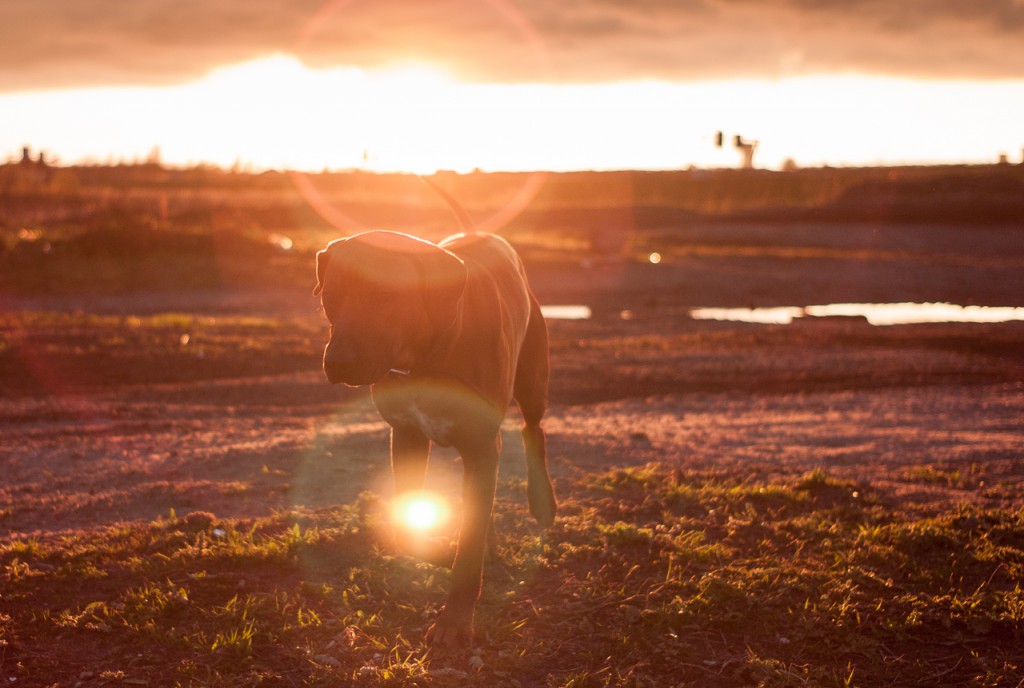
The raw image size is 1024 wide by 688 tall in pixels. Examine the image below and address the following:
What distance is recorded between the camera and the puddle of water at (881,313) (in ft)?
59.3

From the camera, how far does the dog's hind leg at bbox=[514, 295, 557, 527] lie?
19.2 ft

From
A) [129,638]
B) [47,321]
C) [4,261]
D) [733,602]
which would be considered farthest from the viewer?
[4,261]

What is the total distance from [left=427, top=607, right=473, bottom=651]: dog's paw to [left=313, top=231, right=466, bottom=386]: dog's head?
1.25 metres

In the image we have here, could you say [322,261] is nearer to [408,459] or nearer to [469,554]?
[408,459]

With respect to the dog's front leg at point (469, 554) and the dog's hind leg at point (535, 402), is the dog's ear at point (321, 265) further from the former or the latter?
the dog's hind leg at point (535, 402)

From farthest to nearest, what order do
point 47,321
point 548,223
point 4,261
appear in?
point 548,223, point 4,261, point 47,321

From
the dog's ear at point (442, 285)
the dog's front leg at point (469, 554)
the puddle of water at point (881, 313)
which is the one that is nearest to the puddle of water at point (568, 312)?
the puddle of water at point (881, 313)

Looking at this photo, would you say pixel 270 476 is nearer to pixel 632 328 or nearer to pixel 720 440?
pixel 720 440

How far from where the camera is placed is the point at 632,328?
1691cm

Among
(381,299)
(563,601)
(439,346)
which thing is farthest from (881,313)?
(381,299)

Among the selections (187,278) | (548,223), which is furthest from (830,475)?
(548,223)

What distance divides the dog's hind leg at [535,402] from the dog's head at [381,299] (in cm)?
173

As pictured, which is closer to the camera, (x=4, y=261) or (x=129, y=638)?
(x=129, y=638)

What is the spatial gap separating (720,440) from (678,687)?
4874mm
